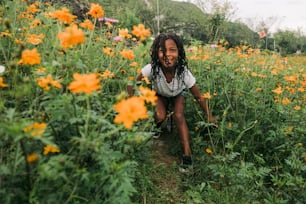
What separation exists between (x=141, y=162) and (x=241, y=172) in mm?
656

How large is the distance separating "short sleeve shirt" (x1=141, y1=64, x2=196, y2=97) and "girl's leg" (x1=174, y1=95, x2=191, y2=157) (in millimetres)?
75

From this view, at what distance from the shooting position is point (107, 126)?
1.37m

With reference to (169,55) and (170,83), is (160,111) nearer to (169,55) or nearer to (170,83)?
(170,83)

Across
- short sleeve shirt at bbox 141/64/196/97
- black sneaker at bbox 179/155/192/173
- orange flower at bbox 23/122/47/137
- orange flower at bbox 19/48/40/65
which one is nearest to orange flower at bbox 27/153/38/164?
orange flower at bbox 23/122/47/137

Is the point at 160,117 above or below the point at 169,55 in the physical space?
below

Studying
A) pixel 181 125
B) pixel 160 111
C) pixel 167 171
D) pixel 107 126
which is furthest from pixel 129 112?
pixel 160 111

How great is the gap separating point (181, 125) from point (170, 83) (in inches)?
14.9

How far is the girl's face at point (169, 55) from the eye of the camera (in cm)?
268

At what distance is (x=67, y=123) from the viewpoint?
1442 mm

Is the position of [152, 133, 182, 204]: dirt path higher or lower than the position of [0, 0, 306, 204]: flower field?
lower

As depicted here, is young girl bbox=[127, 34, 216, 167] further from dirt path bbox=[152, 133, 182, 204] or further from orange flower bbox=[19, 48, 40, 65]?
orange flower bbox=[19, 48, 40, 65]

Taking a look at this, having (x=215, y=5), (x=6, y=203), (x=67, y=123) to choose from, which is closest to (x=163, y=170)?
(x=67, y=123)

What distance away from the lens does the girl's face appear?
268cm

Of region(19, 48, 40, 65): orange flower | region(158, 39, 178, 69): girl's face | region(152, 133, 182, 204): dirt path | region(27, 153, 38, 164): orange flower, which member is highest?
region(19, 48, 40, 65): orange flower
